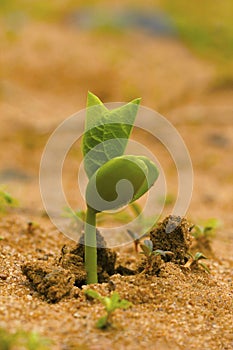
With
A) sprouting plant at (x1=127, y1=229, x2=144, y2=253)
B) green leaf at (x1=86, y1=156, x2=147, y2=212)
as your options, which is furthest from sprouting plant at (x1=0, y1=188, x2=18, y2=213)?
green leaf at (x1=86, y1=156, x2=147, y2=212)

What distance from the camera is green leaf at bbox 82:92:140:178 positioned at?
1761 millimetres

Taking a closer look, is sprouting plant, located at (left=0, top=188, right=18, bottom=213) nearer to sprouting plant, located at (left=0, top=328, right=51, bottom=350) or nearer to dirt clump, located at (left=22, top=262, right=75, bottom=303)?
dirt clump, located at (left=22, top=262, right=75, bottom=303)

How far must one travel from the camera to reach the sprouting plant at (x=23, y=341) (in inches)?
52.9

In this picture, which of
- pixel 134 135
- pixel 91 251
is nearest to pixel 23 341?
pixel 91 251

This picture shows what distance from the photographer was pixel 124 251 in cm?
249

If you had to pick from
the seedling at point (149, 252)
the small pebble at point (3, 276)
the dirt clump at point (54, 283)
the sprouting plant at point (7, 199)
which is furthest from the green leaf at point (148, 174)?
the sprouting plant at point (7, 199)

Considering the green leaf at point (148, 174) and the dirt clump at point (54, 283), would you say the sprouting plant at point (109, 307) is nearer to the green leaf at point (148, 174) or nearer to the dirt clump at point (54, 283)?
the dirt clump at point (54, 283)

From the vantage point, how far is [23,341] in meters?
1.41

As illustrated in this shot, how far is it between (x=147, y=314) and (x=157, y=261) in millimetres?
244

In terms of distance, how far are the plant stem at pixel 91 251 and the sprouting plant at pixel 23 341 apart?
1.40 ft

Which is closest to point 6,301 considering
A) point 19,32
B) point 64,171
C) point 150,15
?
point 64,171

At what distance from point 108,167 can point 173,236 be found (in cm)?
42

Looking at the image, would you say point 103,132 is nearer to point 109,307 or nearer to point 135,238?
point 109,307

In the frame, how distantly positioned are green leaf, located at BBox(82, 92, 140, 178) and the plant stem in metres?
0.17
